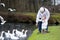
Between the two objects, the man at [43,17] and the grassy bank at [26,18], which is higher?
the man at [43,17]

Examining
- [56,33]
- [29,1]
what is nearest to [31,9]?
[29,1]

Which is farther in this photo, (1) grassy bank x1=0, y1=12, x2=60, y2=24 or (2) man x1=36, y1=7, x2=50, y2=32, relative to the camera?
(1) grassy bank x1=0, y1=12, x2=60, y2=24

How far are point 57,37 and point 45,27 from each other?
121 centimetres

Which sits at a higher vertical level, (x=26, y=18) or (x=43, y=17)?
(x=43, y=17)

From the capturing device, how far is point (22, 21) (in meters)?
30.8

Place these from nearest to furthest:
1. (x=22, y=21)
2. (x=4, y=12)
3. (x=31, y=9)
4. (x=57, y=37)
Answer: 1. (x=57, y=37)
2. (x=22, y=21)
3. (x=4, y=12)
4. (x=31, y=9)

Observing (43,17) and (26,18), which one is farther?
(26,18)

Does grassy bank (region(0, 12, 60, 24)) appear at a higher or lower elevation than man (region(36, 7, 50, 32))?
lower

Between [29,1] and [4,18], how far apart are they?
229 inches

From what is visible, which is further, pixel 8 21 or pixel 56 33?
pixel 8 21

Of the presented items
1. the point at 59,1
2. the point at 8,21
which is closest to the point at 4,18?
the point at 8,21

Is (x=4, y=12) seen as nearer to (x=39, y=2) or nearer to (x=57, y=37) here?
(x=39, y=2)

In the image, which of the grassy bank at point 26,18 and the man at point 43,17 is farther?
the grassy bank at point 26,18

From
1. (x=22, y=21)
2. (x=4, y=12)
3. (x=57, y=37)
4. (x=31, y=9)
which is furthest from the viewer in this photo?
(x=31, y=9)
